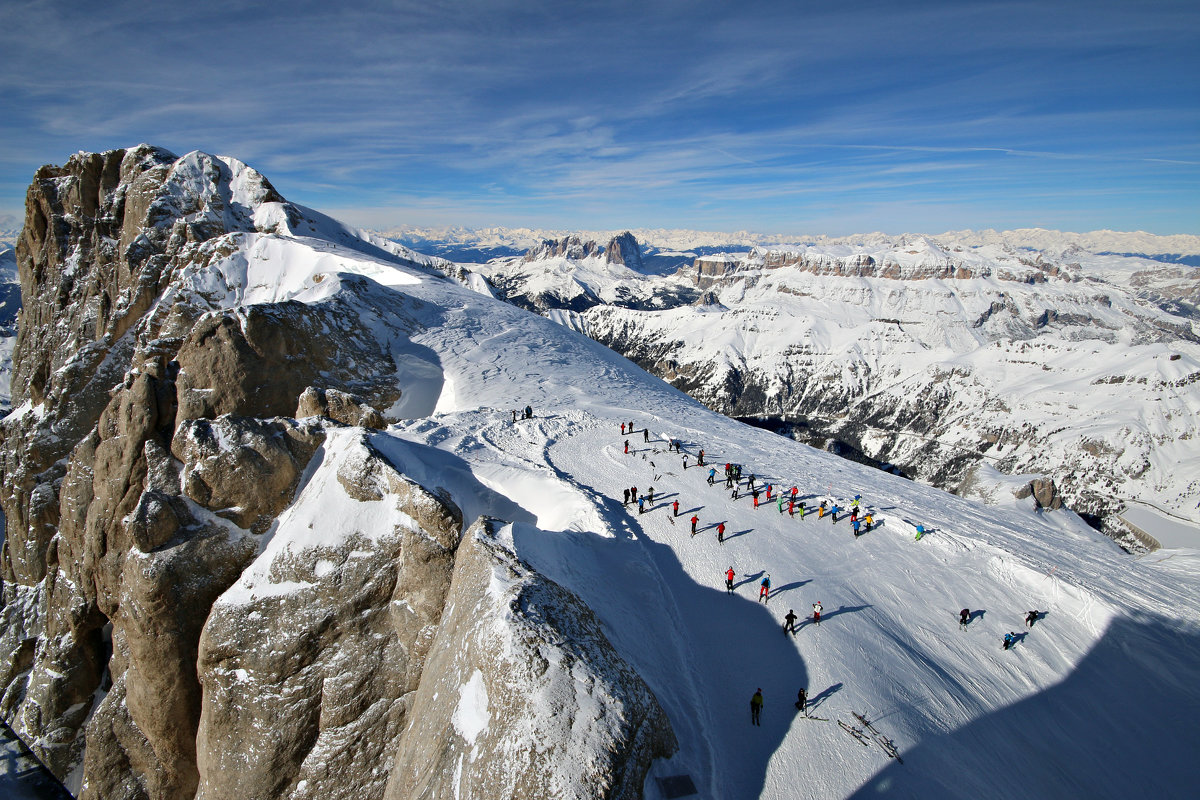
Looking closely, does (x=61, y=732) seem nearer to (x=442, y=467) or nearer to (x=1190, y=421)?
(x=442, y=467)

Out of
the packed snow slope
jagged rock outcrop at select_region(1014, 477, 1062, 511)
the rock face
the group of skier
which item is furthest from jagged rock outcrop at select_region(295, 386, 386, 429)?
jagged rock outcrop at select_region(1014, 477, 1062, 511)

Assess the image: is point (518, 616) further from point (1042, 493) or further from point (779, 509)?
point (1042, 493)

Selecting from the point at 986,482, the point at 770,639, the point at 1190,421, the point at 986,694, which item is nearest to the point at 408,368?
the point at 770,639

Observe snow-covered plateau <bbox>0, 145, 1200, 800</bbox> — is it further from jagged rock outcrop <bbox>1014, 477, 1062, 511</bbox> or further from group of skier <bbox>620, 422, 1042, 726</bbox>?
jagged rock outcrop <bbox>1014, 477, 1062, 511</bbox>

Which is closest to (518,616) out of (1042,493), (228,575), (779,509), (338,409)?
(228,575)

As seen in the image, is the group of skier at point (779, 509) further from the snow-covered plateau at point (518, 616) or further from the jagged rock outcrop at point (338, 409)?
the jagged rock outcrop at point (338, 409)

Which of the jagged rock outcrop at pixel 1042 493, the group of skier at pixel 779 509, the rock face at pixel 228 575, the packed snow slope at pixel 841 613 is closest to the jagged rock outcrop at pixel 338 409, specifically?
the rock face at pixel 228 575
